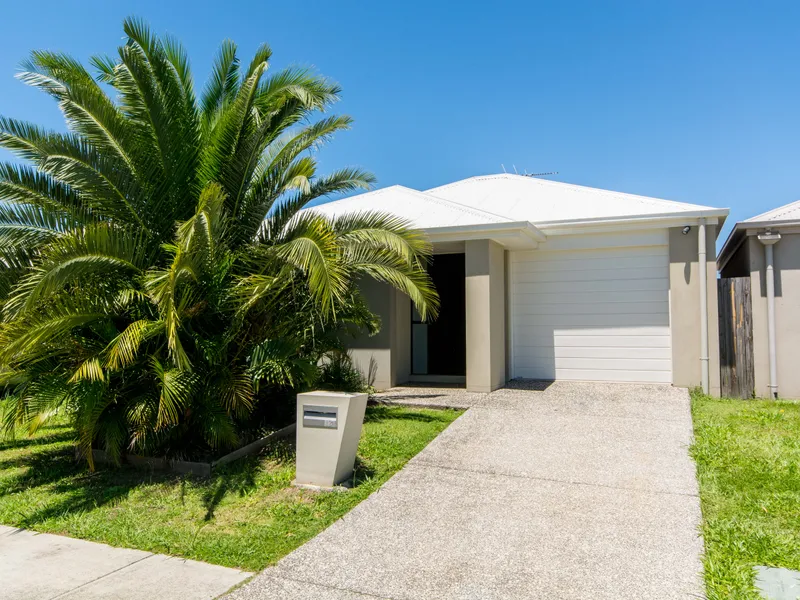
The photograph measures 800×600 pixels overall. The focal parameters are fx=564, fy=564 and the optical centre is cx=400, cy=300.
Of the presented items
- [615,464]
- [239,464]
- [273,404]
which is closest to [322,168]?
[273,404]

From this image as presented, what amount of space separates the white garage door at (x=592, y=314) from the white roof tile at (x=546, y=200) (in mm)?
727

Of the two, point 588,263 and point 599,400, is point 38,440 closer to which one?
point 599,400

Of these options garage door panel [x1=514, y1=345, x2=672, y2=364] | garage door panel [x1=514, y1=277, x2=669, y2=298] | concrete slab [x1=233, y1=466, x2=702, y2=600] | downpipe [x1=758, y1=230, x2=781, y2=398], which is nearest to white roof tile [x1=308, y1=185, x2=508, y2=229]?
garage door panel [x1=514, y1=277, x2=669, y2=298]

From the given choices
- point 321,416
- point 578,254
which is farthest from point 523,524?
point 578,254

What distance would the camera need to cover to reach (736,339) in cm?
999

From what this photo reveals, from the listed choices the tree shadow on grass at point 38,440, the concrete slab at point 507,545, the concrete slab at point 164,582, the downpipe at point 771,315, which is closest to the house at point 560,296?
the downpipe at point 771,315

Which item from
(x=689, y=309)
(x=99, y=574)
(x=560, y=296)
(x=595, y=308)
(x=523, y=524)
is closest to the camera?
(x=99, y=574)

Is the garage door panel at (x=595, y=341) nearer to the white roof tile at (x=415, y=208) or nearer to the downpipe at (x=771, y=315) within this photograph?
the downpipe at (x=771, y=315)

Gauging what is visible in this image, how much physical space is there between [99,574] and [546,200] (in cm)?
1077

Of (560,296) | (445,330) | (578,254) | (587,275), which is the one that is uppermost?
(578,254)

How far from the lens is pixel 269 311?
6.91 metres

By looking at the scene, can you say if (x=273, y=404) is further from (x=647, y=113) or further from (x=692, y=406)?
(x=647, y=113)

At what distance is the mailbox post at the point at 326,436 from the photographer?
5.57 m

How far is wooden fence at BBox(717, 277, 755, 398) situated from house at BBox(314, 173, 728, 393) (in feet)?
1.32
